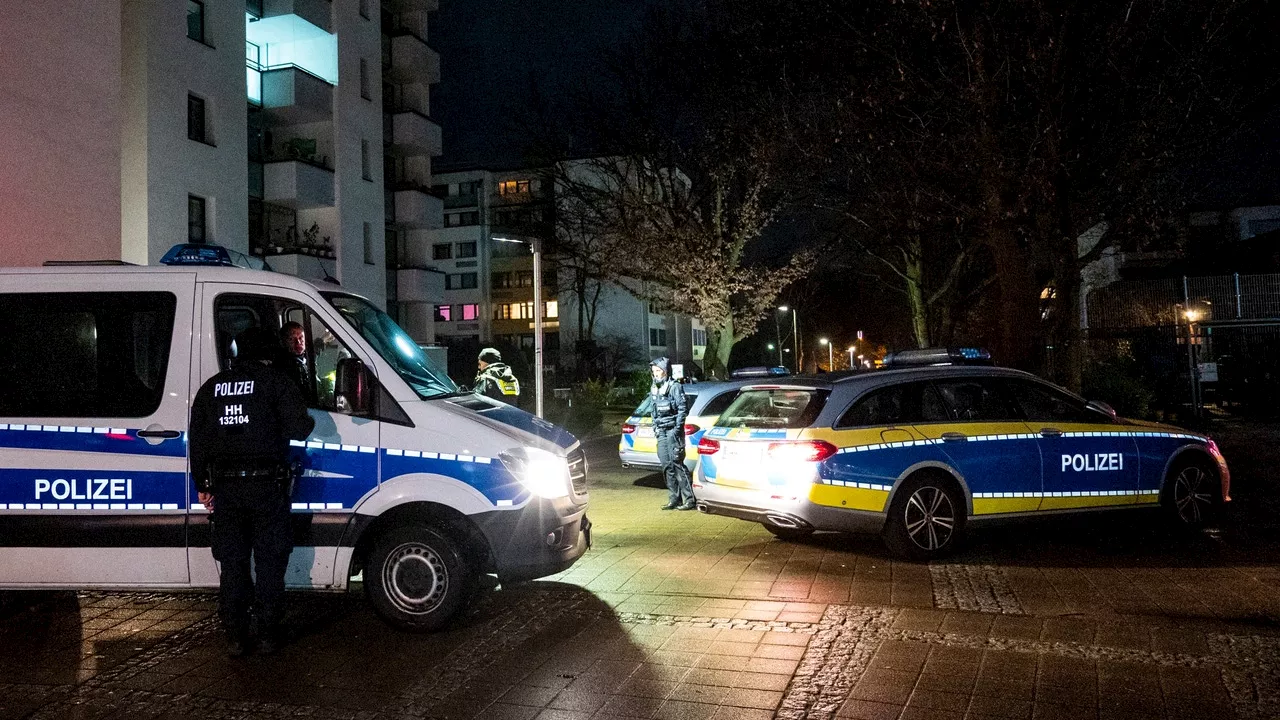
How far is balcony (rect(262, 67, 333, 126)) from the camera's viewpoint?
27125 millimetres

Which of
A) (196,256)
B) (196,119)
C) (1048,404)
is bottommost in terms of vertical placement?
(1048,404)

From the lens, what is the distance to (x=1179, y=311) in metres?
24.4

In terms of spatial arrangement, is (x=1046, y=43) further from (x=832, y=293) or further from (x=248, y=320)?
(x=832, y=293)

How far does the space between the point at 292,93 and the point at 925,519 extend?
2437 cm

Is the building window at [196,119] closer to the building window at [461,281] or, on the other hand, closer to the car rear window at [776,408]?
the car rear window at [776,408]

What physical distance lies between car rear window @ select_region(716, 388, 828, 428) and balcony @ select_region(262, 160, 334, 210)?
858 inches

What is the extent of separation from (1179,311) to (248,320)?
24.5 metres

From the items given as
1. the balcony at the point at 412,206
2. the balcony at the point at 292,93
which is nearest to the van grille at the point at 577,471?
the balcony at the point at 292,93

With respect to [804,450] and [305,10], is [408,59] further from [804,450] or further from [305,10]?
[804,450]

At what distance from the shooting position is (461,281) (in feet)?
208

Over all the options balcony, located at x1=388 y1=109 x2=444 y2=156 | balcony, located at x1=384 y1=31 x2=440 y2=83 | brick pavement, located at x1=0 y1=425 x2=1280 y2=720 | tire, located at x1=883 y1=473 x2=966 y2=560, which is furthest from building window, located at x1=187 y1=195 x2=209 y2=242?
tire, located at x1=883 y1=473 x2=966 y2=560

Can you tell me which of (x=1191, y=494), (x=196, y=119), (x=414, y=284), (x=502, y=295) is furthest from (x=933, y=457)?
(x=502, y=295)

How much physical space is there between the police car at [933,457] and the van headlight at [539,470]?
8.00 ft

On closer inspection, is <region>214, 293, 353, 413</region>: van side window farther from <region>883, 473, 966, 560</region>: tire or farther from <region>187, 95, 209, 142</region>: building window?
<region>187, 95, 209, 142</region>: building window
